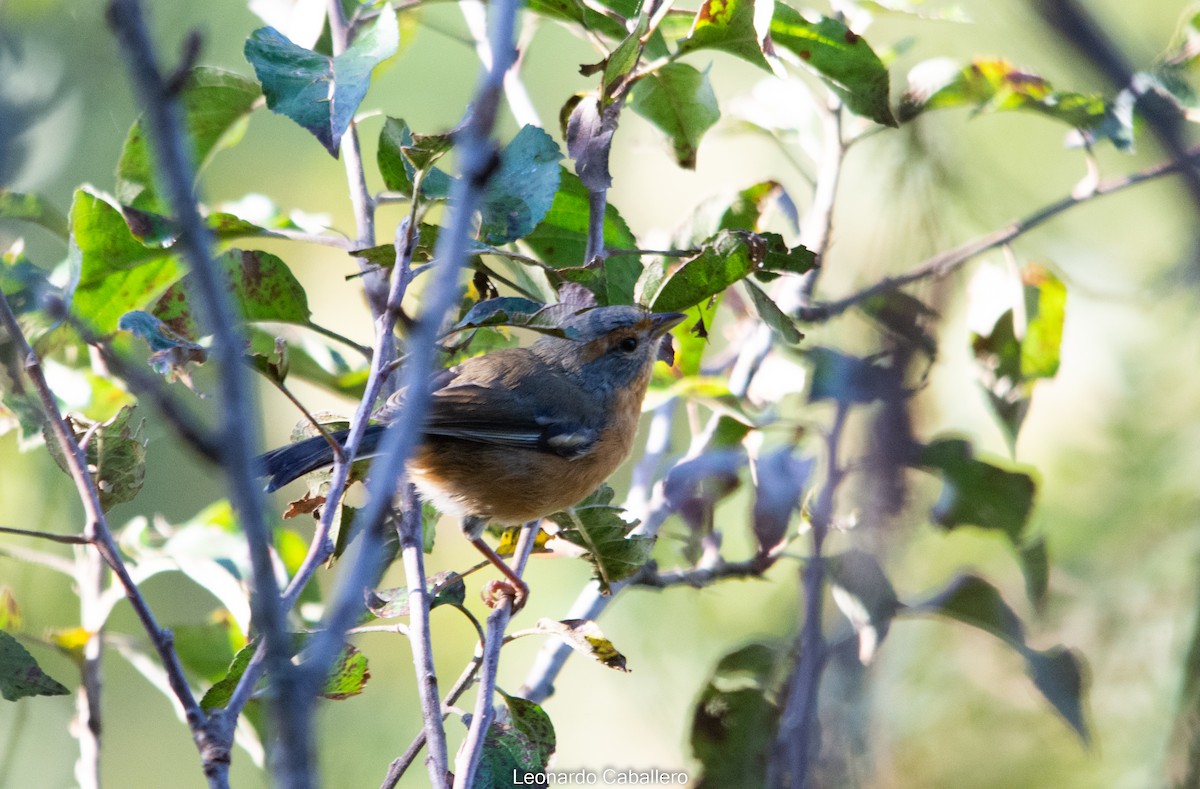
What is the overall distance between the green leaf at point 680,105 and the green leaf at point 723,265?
1.36 ft

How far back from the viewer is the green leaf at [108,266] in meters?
2.12

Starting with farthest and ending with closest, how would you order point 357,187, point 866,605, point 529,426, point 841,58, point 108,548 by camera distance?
point 529,426
point 866,605
point 357,187
point 841,58
point 108,548

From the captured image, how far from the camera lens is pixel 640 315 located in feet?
10.1

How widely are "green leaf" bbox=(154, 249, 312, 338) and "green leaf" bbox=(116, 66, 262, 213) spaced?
0.24m

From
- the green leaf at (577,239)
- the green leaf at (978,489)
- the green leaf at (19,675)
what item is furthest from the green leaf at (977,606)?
the green leaf at (19,675)

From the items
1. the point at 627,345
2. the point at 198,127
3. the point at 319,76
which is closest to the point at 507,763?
the point at 319,76

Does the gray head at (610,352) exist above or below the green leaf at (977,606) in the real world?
above

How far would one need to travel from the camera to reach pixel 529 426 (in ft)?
10.5

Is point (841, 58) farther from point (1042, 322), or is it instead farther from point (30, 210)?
point (30, 210)

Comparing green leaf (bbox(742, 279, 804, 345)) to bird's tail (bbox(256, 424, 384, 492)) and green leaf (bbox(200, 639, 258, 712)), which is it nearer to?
bird's tail (bbox(256, 424, 384, 492))

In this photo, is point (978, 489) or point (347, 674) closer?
point (347, 674)

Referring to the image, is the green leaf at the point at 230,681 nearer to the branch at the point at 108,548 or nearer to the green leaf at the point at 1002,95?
the branch at the point at 108,548

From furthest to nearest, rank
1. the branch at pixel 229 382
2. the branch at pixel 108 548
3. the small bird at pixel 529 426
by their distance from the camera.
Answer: the small bird at pixel 529 426, the branch at pixel 108 548, the branch at pixel 229 382

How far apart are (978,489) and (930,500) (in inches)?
4.3
